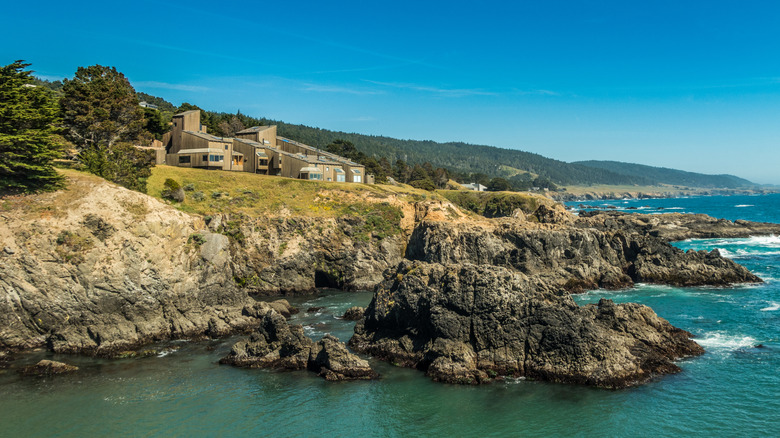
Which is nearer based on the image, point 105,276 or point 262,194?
point 105,276

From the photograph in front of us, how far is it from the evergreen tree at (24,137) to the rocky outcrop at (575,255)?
3937 cm

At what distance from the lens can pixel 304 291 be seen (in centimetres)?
5631

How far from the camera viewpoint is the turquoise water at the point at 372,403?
80.5 ft

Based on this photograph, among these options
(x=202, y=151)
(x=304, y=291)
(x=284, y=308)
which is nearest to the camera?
(x=284, y=308)

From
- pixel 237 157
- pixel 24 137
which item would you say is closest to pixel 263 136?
pixel 237 157

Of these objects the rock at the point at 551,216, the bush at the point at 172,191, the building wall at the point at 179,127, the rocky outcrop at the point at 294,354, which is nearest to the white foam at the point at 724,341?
the rocky outcrop at the point at 294,354

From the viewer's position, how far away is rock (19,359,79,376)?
3150 cm

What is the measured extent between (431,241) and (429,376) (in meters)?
30.9

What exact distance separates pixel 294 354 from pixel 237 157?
53.2m

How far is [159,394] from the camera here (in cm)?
2873

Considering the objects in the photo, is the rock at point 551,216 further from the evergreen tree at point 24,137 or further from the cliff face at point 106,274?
the evergreen tree at point 24,137

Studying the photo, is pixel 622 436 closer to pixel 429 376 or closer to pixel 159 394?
pixel 429 376

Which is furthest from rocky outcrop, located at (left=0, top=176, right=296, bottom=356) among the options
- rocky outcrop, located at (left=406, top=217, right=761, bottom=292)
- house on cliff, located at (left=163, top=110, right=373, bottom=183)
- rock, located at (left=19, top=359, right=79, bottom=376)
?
house on cliff, located at (left=163, top=110, right=373, bottom=183)

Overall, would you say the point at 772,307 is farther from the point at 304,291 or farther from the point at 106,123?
the point at 106,123
